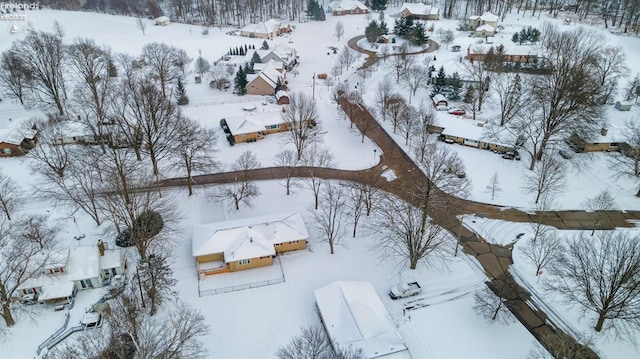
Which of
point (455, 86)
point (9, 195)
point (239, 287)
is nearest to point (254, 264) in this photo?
point (239, 287)

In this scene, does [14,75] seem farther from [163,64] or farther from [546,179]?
[546,179]

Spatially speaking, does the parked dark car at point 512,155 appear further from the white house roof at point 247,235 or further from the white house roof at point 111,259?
the white house roof at point 111,259

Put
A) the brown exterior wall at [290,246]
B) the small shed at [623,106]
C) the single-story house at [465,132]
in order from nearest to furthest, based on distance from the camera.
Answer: the brown exterior wall at [290,246] < the single-story house at [465,132] < the small shed at [623,106]

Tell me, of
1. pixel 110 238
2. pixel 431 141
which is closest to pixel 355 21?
pixel 431 141

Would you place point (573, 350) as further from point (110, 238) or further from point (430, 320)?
point (110, 238)

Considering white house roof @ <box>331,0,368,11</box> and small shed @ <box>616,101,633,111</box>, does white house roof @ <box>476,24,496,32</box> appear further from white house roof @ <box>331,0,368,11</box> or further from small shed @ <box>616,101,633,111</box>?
small shed @ <box>616,101,633,111</box>

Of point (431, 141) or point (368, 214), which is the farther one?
point (431, 141)

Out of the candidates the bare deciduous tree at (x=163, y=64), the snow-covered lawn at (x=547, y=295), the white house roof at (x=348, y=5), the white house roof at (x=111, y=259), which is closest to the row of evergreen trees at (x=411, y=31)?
the white house roof at (x=348, y=5)
